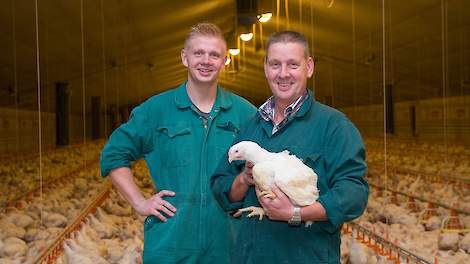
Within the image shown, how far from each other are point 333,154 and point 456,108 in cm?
1900

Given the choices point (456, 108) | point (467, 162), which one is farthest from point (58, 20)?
point (456, 108)

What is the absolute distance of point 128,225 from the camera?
21.7ft

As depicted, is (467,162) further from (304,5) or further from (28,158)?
(28,158)

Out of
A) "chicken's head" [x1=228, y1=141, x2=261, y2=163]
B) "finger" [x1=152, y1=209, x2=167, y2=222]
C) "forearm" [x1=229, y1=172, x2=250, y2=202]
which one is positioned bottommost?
"finger" [x1=152, y1=209, x2=167, y2=222]

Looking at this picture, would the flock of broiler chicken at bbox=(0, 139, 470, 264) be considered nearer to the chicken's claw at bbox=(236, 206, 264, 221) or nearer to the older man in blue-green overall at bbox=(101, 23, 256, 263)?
the chicken's claw at bbox=(236, 206, 264, 221)

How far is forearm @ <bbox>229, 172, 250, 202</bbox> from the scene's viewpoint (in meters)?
1.92

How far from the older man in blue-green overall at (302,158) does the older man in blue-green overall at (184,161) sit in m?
0.32

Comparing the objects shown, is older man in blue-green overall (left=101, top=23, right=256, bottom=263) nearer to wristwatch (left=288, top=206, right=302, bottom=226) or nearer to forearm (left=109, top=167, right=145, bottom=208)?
forearm (left=109, top=167, right=145, bottom=208)

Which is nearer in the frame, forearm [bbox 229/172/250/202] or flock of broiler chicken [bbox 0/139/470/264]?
forearm [bbox 229/172/250/202]

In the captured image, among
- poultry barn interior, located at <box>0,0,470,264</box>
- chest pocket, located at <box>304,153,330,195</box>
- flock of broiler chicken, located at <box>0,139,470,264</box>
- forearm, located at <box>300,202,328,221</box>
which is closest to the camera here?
forearm, located at <box>300,202,328,221</box>

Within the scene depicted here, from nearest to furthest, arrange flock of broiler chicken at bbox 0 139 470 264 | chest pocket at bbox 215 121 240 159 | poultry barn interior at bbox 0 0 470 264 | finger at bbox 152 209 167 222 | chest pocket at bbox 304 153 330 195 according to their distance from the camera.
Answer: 1. chest pocket at bbox 304 153 330 195
2. finger at bbox 152 209 167 222
3. chest pocket at bbox 215 121 240 159
4. flock of broiler chicken at bbox 0 139 470 264
5. poultry barn interior at bbox 0 0 470 264

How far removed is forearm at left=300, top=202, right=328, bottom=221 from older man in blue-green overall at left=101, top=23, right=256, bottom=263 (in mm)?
643

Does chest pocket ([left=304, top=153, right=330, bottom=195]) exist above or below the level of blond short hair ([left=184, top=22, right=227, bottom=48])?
below

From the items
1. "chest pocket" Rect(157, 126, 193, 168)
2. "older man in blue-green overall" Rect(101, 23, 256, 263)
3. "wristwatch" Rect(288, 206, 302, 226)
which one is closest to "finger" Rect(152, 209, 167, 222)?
"older man in blue-green overall" Rect(101, 23, 256, 263)
